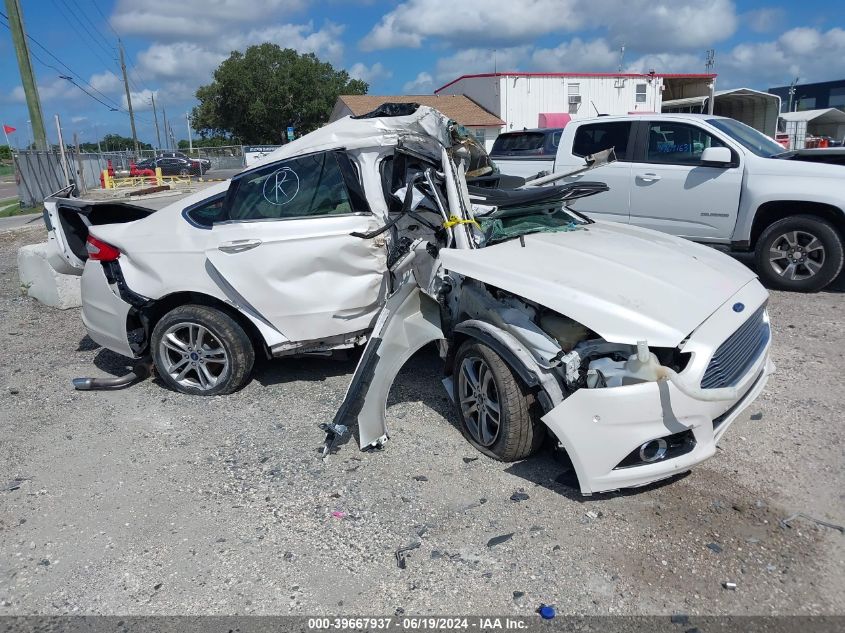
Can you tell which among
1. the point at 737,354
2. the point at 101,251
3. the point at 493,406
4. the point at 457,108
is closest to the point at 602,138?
the point at 737,354

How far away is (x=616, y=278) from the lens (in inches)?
139

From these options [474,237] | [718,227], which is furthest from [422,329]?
[718,227]

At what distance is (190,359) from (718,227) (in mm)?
5886

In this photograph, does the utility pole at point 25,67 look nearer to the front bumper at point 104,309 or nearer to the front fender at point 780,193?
the front bumper at point 104,309

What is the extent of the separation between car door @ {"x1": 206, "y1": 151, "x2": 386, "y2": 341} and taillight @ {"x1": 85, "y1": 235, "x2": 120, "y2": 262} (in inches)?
33.7

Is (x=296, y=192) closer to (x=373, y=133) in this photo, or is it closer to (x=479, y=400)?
(x=373, y=133)

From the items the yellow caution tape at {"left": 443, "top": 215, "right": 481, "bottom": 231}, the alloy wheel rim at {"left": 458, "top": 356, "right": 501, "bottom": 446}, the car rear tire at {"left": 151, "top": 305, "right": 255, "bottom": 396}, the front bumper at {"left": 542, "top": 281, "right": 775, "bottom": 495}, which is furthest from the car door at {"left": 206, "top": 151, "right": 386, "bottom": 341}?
the front bumper at {"left": 542, "top": 281, "right": 775, "bottom": 495}

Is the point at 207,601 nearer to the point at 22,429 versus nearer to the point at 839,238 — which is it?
the point at 22,429

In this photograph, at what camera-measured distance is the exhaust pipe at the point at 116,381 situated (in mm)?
5223

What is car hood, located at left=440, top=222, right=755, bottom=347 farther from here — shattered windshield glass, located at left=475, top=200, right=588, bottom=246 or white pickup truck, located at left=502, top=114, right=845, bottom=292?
white pickup truck, located at left=502, top=114, right=845, bottom=292

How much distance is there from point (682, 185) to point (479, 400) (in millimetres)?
5049

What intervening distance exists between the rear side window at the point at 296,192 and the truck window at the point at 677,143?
4839 mm

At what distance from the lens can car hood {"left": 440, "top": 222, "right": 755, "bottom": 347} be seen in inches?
125

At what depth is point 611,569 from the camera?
115 inches
